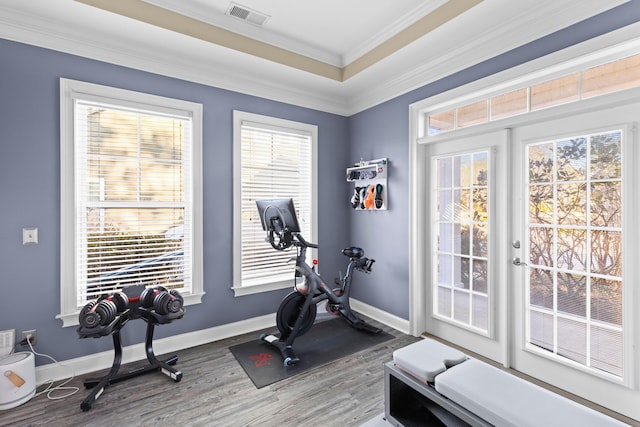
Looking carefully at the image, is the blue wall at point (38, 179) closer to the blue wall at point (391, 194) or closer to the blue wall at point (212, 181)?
the blue wall at point (212, 181)

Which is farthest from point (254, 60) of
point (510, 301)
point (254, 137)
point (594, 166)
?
point (510, 301)

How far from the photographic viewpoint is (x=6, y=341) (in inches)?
89.7

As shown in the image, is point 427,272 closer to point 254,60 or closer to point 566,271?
point 566,271

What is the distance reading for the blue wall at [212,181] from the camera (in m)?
2.34

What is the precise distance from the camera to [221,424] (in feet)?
6.56

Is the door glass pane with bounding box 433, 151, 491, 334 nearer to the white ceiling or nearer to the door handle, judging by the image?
the door handle

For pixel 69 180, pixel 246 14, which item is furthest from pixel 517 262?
pixel 69 180

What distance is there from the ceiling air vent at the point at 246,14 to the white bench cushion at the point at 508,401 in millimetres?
2991

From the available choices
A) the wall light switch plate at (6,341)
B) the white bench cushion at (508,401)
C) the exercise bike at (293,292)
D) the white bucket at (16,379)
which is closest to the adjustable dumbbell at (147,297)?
the white bucket at (16,379)

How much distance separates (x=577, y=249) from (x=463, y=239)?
2.90 ft

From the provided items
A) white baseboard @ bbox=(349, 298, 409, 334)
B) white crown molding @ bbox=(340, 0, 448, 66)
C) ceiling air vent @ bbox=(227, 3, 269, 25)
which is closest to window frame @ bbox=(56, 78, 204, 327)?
ceiling air vent @ bbox=(227, 3, 269, 25)

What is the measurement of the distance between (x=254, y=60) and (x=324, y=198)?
5.85ft

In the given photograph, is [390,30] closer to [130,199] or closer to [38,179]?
[130,199]

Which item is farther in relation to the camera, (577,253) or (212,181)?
(212,181)
